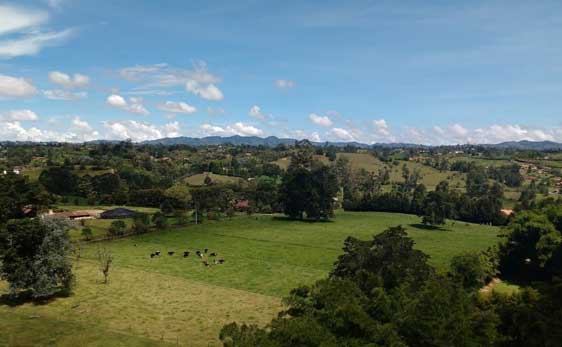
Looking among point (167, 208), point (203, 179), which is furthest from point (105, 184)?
point (203, 179)

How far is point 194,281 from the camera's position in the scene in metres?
49.8

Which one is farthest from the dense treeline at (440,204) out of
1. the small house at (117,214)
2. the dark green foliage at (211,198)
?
the small house at (117,214)

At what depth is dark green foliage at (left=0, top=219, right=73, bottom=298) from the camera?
3775cm

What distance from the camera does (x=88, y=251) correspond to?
62.6 meters

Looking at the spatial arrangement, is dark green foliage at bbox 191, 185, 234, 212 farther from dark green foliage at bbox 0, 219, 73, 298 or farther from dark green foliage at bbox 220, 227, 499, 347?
dark green foliage at bbox 220, 227, 499, 347

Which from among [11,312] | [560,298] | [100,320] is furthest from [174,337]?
[560,298]

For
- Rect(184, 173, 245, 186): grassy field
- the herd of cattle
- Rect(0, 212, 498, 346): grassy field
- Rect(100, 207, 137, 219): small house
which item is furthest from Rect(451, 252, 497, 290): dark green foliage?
Rect(184, 173, 245, 186): grassy field

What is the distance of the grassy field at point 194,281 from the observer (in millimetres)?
33000

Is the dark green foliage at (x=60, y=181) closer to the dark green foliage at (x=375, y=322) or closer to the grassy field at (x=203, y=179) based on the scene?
the grassy field at (x=203, y=179)

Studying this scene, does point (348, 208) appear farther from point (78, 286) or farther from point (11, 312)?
point (11, 312)

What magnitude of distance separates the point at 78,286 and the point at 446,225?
262 feet

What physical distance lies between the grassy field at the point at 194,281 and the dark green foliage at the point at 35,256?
6.08 feet

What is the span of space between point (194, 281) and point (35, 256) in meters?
17.0

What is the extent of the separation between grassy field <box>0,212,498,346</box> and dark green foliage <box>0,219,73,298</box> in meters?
1.85
